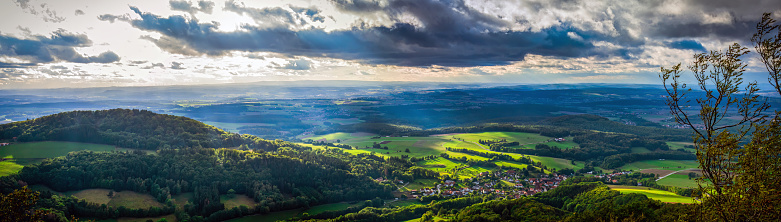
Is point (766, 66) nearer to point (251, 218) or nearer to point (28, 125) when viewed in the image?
point (251, 218)

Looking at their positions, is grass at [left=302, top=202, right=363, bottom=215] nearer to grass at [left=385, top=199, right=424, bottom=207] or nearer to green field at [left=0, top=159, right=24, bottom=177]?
grass at [left=385, top=199, right=424, bottom=207]

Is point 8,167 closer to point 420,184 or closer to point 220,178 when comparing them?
point 220,178

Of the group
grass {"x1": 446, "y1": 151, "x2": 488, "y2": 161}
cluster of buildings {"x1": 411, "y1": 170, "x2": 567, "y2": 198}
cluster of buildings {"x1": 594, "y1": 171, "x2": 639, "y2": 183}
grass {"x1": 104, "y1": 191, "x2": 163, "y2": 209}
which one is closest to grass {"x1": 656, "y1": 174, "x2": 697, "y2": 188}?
cluster of buildings {"x1": 594, "y1": 171, "x2": 639, "y2": 183}

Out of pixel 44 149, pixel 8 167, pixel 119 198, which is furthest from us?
pixel 44 149

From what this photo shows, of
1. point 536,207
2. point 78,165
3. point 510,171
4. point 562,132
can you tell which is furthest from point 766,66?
point 562,132

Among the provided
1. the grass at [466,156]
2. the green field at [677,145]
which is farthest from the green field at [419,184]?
the green field at [677,145]

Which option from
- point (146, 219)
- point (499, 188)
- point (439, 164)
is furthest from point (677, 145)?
point (146, 219)
